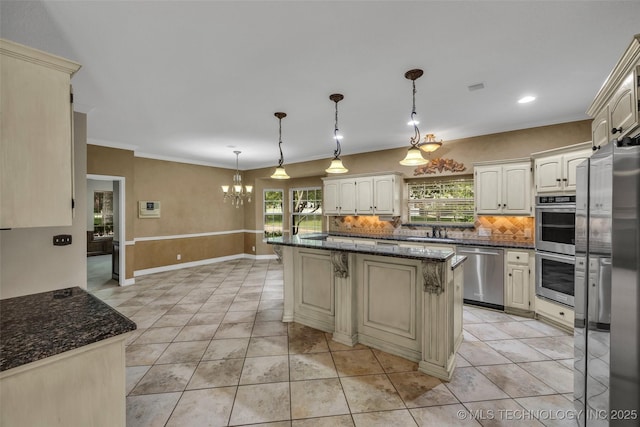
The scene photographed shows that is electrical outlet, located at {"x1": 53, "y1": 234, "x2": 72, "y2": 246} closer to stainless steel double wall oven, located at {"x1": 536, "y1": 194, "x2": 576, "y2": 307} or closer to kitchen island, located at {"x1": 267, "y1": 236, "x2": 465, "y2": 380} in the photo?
kitchen island, located at {"x1": 267, "y1": 236, "x2": 465, "y2": 380}

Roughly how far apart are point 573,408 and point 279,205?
7.07m

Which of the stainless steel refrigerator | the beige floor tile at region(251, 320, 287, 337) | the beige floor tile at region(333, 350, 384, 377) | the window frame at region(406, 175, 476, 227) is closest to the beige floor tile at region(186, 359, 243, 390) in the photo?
the beige floor tile at region(251, 320, 287, 337)

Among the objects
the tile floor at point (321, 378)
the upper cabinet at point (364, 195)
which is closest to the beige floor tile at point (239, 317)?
the tile floor at point (321, 378)

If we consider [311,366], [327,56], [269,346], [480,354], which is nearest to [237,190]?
[269,346]

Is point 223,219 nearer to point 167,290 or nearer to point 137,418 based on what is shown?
point 167,290

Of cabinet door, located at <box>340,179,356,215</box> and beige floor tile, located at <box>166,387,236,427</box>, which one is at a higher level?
cabinet door, located at <box>340,179,356,215</box>

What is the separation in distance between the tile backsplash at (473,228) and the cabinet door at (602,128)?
2150mm

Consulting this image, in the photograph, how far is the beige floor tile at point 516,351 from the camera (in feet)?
8.58

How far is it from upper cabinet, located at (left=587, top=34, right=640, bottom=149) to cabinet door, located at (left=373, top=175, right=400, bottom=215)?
10.0ft

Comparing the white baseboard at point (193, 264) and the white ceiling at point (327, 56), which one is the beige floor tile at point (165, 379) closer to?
the white ceiling at point (327, 56)

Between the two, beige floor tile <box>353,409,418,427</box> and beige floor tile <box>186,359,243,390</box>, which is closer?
beige floor tile <box>353,409,418,427</box>

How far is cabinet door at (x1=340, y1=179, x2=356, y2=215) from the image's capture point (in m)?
5.58

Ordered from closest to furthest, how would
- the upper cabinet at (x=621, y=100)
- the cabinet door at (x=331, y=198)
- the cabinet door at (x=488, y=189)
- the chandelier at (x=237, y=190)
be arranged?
the upper cabinet at (x=621, y=100)
the cabinet door at (x=488, y=189)
the chandelier at (x=237, y=190)
the cabinet door at (x=331, y=198)

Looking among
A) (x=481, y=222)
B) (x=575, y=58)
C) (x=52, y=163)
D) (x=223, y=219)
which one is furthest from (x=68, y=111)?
(x=223, y=219)
